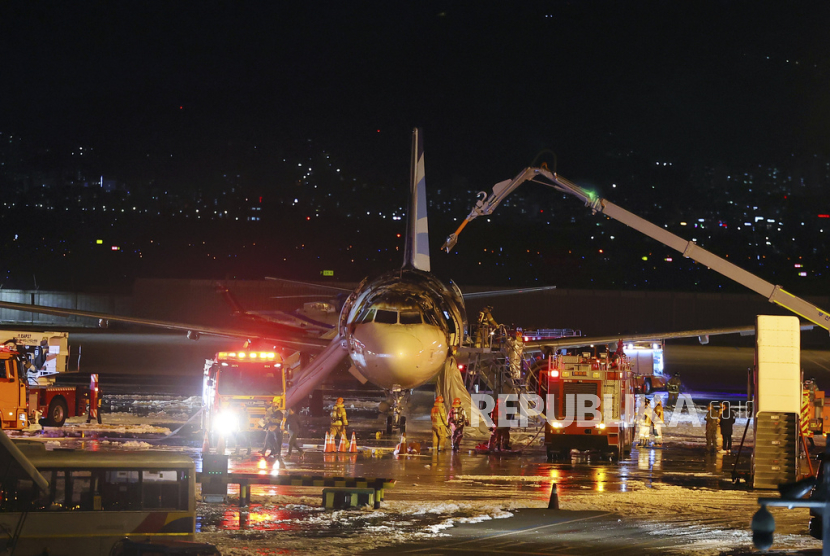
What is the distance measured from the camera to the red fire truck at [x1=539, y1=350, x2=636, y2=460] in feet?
75.3

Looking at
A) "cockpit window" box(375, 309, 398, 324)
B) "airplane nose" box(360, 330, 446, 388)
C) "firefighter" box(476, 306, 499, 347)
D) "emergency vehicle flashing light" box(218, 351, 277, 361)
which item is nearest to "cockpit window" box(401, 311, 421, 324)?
"cockpit window" box(375, 309, 398, 324)

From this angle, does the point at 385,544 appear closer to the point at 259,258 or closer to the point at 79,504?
the point at 79,504

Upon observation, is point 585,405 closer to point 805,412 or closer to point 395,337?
point 395,337

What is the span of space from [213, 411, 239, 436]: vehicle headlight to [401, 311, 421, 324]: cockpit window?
16.4 feet

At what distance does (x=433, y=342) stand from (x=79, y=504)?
14840 millimetres

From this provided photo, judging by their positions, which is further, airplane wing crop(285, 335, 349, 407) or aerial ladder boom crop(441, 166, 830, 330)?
airplane wing crop(285, 335, 349, 407)

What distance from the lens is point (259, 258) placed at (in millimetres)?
94812

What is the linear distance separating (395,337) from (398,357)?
523 millimetres

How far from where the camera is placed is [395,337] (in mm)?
23156

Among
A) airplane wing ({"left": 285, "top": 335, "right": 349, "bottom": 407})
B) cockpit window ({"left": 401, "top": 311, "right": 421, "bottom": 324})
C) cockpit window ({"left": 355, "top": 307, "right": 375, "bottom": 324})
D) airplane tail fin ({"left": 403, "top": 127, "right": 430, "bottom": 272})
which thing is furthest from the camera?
airplane tail fin ({"left": 403, "top": 127, "right": 430, "bottom": 272})

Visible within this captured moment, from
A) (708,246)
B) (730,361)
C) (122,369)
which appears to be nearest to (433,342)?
(122,369)

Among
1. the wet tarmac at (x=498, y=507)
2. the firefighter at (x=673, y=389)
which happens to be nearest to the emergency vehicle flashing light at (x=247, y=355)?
the wet tarmac at (x=498, y=507)

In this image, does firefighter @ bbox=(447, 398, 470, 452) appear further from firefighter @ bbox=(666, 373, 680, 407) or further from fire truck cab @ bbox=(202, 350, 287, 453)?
firefighter @ bbox=(666, 373, 680, 407)

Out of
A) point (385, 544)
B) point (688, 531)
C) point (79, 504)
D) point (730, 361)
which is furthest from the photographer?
point (730, 361)
